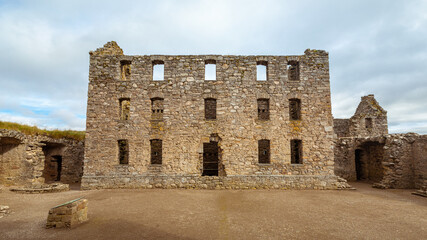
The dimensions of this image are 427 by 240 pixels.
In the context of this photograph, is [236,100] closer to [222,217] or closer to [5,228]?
[222,217]

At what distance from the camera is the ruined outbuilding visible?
12.5 m

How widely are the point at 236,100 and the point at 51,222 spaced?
32.5 feet

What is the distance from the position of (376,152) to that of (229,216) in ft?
46.9

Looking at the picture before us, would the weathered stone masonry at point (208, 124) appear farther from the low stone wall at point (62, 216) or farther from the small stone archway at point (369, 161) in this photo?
the low stone wall at point (62, 216)

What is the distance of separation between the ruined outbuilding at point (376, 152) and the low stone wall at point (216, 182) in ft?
12.2

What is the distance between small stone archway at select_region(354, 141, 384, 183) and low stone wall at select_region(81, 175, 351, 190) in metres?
5.10

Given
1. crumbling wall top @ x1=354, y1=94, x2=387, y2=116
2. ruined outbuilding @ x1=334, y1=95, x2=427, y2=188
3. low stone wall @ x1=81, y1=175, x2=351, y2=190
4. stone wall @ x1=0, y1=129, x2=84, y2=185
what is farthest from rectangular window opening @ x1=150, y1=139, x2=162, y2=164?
crumbling wall top @ x1=354, y1=94, x2=387, y2=116

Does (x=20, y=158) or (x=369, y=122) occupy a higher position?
(x=369, y=122)

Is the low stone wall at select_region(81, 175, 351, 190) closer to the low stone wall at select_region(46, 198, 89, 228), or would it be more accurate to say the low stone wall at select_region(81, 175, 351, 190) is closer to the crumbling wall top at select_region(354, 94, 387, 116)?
the low stone wall at select_region(46, 198, 89, 228)

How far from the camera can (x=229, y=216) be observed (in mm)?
6996

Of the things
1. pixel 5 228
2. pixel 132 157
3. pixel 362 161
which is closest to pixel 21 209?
pixel 5 228

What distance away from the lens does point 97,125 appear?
12.5 meters

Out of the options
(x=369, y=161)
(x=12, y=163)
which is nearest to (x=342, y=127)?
(x=369, y=161)

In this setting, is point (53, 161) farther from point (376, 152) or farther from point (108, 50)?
point (376, 152)
